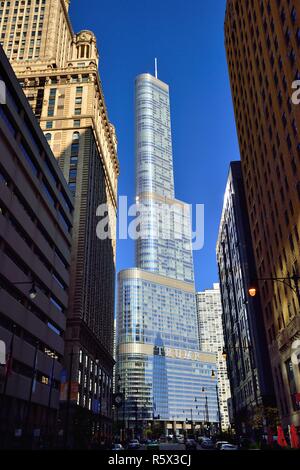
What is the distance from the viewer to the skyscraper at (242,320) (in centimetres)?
8231

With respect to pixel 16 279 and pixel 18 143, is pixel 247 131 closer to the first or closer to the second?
pixel 18 143

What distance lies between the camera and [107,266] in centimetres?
12069

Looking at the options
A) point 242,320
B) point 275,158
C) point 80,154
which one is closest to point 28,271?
point 275,158

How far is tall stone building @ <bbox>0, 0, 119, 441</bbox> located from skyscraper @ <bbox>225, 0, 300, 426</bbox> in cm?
2893

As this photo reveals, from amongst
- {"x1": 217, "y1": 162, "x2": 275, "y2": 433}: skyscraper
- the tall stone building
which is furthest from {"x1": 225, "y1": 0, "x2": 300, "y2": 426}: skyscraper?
the tall stone building

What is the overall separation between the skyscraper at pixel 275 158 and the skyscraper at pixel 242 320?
1180 cm

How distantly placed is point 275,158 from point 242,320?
2037 inches

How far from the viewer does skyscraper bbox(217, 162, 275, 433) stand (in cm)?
8231

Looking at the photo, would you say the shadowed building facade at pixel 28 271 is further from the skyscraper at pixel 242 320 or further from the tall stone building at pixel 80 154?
the skyscraper at pixel 242 320

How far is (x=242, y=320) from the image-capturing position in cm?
9962

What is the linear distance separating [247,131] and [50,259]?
3722 centimetres

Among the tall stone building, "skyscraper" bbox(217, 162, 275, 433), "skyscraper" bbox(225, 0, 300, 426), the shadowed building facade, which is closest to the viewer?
the shadowed building facade

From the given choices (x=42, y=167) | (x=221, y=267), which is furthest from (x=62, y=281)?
(x=221, y=267)

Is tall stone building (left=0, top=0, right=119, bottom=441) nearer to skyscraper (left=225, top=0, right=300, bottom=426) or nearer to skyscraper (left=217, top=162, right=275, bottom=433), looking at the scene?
skyscraper (left=217, top=162, right=275, bottom=433)
